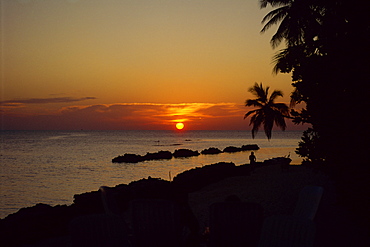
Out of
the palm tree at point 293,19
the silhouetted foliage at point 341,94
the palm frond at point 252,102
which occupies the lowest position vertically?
the silhouetted foliage at point 341,94

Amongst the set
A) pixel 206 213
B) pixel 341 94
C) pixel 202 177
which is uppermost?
pixel 341 94

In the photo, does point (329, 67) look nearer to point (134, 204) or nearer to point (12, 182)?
point (134, 204)

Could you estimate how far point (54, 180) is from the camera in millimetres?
33031

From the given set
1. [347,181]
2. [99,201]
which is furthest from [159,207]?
[99,201]

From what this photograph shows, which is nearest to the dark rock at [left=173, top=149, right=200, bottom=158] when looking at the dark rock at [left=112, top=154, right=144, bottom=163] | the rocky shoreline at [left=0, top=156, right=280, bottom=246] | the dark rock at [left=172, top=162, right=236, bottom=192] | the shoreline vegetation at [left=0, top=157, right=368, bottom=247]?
the dark rock at [left=112, top=154, right=144, bottom=163]

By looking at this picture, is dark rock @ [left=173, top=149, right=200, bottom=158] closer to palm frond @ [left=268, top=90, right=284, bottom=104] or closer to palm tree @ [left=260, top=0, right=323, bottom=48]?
palm frond @ [left=268, top=90, right=284, bottom=104]

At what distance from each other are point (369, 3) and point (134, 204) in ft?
21.8

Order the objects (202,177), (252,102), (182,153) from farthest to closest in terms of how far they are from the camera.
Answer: (182,153), (252,102), (202,177)

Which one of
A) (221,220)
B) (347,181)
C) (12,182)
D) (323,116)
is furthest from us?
(12,182)

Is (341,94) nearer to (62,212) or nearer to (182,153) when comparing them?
(62,212)

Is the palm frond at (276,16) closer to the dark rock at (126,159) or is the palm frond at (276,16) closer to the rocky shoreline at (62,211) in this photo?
the rocky shoreline at (62,211)

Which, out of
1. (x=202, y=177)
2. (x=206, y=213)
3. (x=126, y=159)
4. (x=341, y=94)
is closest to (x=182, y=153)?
(x=126, y=159)

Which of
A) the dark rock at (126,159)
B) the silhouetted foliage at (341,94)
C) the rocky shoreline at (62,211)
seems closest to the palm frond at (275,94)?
the rocky shoreline at (62,211)

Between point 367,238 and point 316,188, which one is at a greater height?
point 316,188
